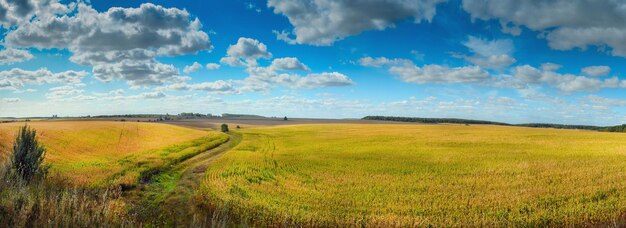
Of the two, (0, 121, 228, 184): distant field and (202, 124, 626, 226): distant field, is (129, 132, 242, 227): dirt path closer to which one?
(202, 124, 626, 226): distant field

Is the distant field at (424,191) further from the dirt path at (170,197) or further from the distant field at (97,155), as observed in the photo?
the distant field at (97,155)

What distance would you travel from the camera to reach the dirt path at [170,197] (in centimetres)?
1778

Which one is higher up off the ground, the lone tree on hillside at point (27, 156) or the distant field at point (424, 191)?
the lone tree on hillside at point (27, 156)

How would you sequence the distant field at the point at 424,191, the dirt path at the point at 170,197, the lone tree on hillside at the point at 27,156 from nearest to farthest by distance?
the distant field at the point at 424,191
the dirt path at the point at 170,197
the lone tree on hillside at the point at 27,156

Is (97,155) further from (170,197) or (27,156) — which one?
(170,197)

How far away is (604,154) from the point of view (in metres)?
41.1

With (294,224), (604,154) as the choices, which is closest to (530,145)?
(604,154)

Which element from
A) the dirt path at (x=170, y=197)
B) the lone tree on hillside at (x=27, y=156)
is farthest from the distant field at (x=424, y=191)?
the lone tree on hillside at (x=27, y=156)

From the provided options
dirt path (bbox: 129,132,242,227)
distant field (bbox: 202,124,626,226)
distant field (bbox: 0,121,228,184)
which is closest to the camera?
distant field (bbox: 202,124,626,226)

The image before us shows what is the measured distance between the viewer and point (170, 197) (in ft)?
74.3

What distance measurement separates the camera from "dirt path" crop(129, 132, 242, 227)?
17781mm

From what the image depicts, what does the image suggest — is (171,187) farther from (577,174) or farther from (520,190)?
(577,174)

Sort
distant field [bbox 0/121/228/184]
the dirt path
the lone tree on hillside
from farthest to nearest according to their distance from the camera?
1. distant field [bbox 0/121/228/184]
2. the lone tree on hillside
3. the dirt path

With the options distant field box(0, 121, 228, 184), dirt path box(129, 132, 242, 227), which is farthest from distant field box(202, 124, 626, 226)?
distant field box(0, 121, 228, 184)
